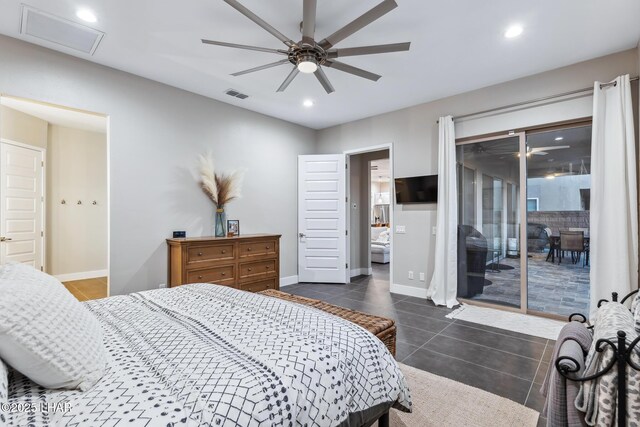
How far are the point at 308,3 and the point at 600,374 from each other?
8.24ft

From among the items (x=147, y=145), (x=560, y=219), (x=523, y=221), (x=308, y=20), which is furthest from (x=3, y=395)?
(x=560, y=219)

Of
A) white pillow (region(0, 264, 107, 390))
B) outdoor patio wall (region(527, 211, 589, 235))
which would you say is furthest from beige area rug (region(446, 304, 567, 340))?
white pillow (region(0, 264, 107, 390))

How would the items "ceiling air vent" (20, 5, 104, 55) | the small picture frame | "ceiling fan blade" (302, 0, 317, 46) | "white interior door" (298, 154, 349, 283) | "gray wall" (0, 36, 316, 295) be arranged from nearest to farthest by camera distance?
"ceiling fan blade" (302, 0, 317, 46) < "ceiling air vent" (20, 5, 104, 55) < "gray wall" (0, 36, 316, 295) < the small picture frame < "white interior door" (298, 154, 349, 283)

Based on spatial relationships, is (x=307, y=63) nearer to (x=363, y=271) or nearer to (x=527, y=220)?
(x=527, y=220)

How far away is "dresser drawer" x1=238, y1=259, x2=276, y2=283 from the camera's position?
4.32 m

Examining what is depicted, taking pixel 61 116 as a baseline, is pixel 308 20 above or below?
below

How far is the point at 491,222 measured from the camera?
4258 millimetres

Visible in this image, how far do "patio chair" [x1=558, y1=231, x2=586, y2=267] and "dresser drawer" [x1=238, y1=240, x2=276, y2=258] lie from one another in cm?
375

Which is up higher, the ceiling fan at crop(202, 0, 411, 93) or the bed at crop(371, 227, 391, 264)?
the ceiling fan at crop(202, 0, 411, 93)

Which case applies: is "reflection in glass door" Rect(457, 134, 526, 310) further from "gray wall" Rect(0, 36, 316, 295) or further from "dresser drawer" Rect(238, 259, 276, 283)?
"gray wall" Rect(0, 36, 316, 295)

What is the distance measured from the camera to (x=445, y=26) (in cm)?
278

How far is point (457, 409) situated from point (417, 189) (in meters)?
3.23

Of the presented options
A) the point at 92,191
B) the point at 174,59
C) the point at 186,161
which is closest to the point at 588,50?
the point at 174,59

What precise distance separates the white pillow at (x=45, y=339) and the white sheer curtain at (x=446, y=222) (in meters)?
4.06
